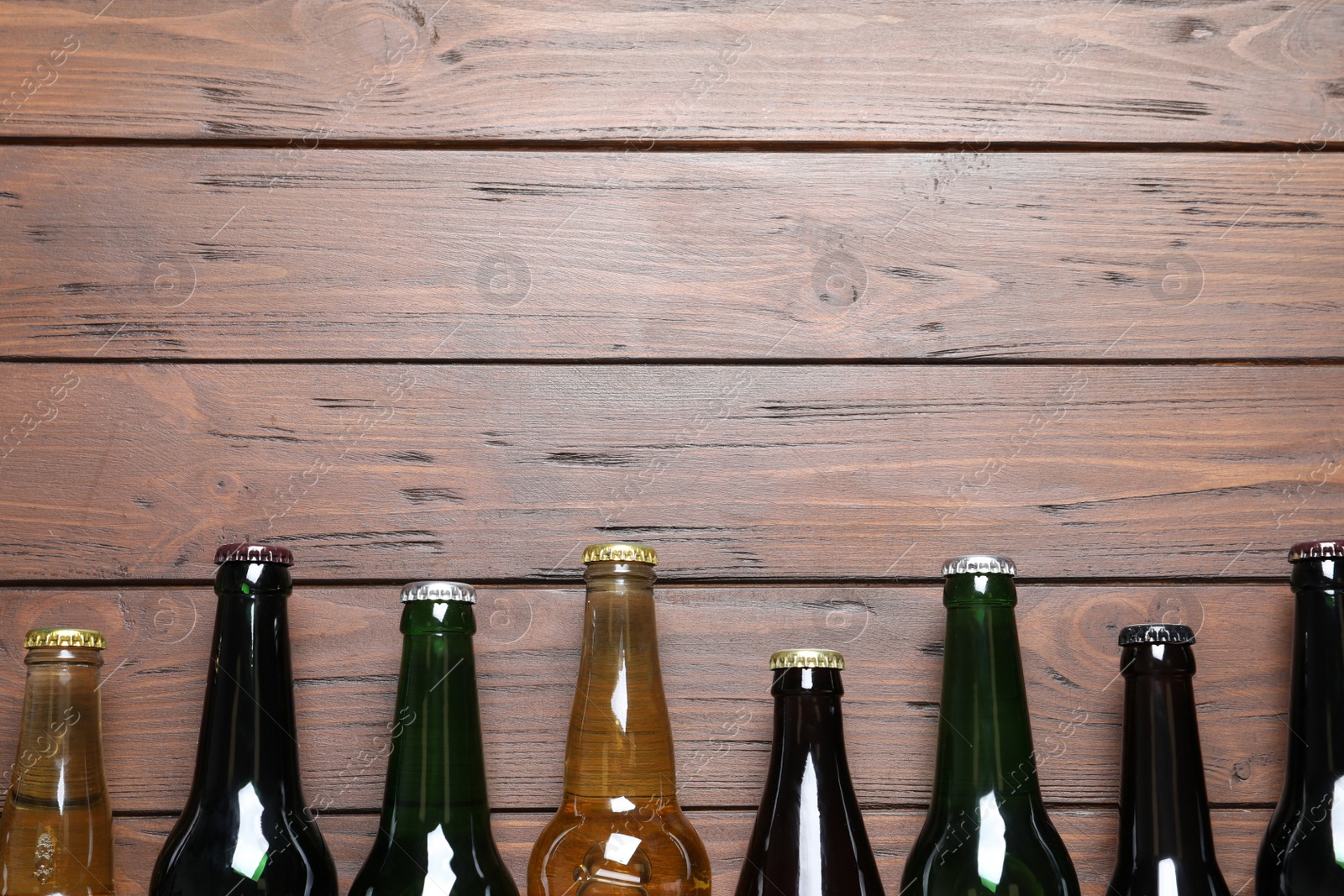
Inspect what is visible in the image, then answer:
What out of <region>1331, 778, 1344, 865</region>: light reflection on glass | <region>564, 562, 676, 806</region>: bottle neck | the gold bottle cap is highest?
the gold bottle cap

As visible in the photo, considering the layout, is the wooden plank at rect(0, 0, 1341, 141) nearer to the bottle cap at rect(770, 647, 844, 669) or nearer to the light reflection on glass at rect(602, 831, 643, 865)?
the bottle cap at rect(770, 647, 844, 669)

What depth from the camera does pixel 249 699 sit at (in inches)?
29.5

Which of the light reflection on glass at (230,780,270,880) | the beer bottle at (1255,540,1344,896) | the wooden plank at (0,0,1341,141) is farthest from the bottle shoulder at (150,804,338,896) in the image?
the beer bottle at (1255,540,1344,896)

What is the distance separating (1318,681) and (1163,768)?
136mm

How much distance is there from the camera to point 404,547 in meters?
0.87

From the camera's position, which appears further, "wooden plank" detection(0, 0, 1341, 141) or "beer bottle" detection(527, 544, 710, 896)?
"wooden plank" detection(0, 0, 1341, 141)

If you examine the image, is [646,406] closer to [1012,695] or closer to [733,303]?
[733,303]

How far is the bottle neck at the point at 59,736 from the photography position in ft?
2.46

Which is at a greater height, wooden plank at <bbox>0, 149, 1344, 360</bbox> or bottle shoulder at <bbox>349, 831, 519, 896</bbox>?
wooden plank at <bbox>0, 149, 1344, 360</bbox>

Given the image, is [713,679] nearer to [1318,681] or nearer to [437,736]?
[437,736]

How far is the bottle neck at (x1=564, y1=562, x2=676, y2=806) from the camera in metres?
0.73

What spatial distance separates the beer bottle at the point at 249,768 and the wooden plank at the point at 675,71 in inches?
15.9

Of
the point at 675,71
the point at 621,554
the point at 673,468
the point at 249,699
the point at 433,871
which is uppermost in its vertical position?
the point at 675,71

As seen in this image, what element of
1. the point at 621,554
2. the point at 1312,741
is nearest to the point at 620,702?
the point at 621,554
